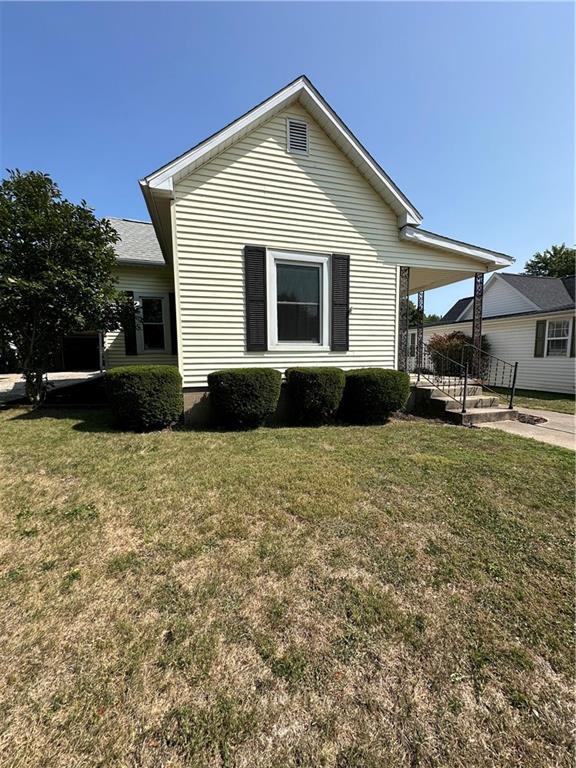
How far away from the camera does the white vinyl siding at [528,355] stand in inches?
490

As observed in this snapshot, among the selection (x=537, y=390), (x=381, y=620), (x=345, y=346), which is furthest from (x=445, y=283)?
(x=381, y=620)

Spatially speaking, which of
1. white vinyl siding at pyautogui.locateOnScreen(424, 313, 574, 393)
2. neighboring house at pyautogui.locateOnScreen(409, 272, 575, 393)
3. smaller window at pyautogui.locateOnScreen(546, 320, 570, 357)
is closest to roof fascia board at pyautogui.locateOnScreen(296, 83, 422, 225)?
neighboring house at pyautogui.locateOnScreen(409, 272, 575, 393)

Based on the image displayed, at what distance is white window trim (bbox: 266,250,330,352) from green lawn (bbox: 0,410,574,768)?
3.45 meters

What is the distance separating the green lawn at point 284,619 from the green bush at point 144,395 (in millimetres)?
1701

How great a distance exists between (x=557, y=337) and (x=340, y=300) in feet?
35.9

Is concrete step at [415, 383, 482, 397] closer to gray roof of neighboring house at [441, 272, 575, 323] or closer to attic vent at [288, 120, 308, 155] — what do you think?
attic vent at [288, 120, 308, 155]

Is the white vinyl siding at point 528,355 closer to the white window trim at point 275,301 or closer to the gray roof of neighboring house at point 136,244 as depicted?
the white window trim at point 275,301

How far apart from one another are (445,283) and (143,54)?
9.10 metres

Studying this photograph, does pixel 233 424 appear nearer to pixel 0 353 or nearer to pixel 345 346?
pixel 345 346

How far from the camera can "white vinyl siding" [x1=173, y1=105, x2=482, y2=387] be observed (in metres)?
6.19

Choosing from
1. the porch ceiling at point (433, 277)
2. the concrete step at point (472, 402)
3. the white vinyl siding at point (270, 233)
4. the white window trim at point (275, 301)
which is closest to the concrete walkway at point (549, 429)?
the concrete step at point (472, 402)

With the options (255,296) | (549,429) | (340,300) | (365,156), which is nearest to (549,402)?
(549,429)

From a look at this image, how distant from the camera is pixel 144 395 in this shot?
551 centimetres

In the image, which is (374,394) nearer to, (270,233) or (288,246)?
(288,246)
